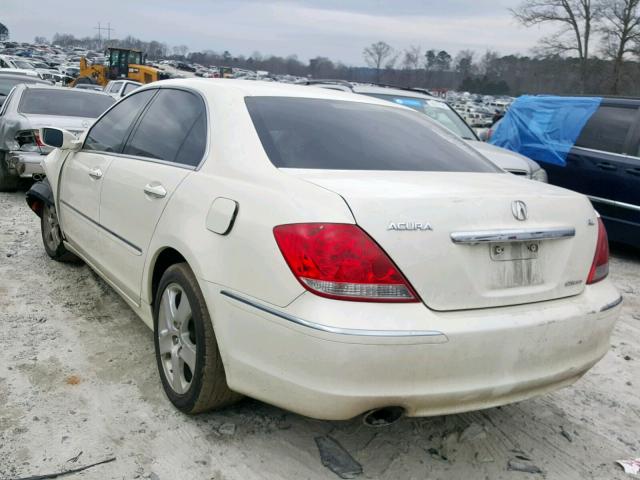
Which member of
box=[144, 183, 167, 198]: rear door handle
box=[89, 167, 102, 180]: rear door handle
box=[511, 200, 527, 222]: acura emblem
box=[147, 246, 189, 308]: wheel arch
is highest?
box=[511, 200, 527, 222]: acura emblem

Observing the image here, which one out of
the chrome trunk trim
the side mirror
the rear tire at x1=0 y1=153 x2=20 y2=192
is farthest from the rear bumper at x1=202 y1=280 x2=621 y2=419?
the rear tire at x1=0 y1=153 x2=20 y2=192

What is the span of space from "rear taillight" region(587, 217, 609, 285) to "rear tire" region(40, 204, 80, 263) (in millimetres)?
3933

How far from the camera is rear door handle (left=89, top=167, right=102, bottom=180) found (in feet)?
12.5

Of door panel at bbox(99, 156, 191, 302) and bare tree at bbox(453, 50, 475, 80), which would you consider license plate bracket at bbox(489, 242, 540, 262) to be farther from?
bare tree at bbox(453, 50, 475, 80)

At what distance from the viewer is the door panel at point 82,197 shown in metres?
3.85

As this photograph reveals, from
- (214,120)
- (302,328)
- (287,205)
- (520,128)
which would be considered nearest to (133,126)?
(214,120)

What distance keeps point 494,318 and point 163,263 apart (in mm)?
1661

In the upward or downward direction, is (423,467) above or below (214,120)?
below

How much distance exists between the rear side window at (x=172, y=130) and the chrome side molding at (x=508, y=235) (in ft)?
4.38

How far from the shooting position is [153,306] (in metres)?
3.14

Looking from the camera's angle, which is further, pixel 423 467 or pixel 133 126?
pixel 133 126

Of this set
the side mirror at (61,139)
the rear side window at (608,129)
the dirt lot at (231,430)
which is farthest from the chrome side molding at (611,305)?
the rear side window at (608,129)

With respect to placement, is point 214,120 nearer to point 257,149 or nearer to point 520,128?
point 257,149

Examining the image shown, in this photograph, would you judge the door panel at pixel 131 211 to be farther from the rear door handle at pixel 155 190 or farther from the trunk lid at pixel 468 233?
the trunk lid at pixel 468 233
